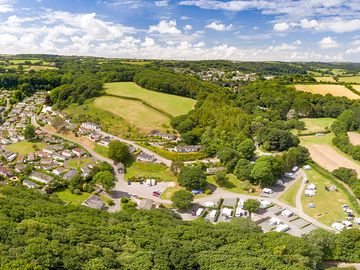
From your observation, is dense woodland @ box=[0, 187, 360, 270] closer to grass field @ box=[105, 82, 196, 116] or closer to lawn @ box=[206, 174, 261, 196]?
lawn @ box=[206, 174, 261, 196]

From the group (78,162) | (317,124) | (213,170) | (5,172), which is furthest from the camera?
(317,124)

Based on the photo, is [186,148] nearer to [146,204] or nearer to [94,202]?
[146,204]

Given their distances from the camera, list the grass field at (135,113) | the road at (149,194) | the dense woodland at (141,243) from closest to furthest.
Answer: the dense woodland at (141,243), the road at (149,194), the grass field at (135,113)

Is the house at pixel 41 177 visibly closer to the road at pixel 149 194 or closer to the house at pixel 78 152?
the road at pixel 149 194

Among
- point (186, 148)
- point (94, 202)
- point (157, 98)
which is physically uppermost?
point (157, 98)

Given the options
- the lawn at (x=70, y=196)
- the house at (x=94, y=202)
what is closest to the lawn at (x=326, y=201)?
the house at (x=94, y=202)

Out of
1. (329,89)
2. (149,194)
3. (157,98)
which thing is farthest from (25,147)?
(329,89)
